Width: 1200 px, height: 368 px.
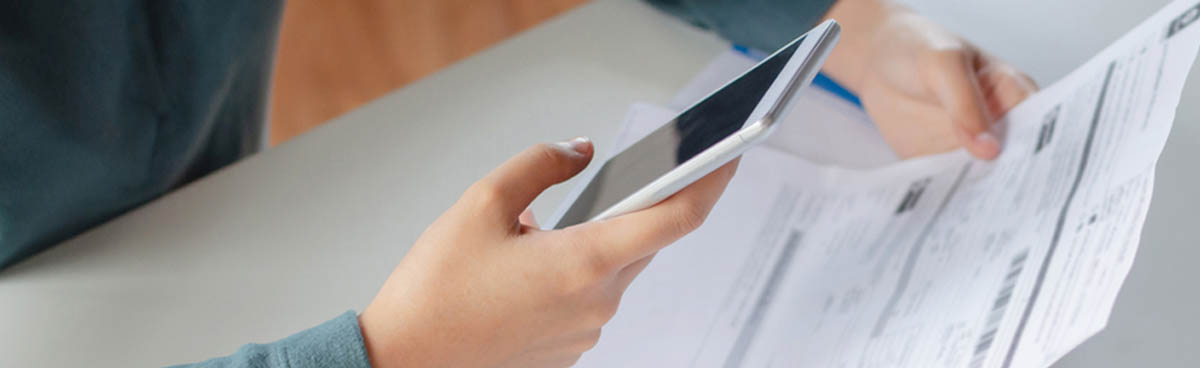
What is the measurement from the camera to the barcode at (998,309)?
1.29 ft

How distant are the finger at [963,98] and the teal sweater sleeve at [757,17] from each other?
0.10 metres

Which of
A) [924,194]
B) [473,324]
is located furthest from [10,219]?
[924,194]

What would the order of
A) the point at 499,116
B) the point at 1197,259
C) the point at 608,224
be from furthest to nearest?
the point at 499,116, the point at 1197,259, the point at 608,224

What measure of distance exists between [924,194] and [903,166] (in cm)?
4

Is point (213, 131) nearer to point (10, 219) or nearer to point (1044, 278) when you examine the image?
point (10, 219)

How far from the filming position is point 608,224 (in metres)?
0.38

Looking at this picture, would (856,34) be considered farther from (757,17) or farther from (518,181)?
(518,181)

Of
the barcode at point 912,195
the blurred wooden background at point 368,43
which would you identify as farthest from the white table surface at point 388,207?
the blurred wooden background at point 368,43

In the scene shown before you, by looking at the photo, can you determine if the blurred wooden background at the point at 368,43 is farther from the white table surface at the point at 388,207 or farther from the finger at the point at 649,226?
the finger at the point at 649,226

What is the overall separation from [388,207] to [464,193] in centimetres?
17

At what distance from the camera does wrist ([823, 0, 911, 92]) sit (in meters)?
0.64

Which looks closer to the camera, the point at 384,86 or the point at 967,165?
the point at 967,165

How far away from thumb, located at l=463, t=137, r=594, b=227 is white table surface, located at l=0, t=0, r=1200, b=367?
0.52 feet

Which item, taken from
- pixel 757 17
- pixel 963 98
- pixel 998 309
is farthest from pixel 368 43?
pixel 998 309
